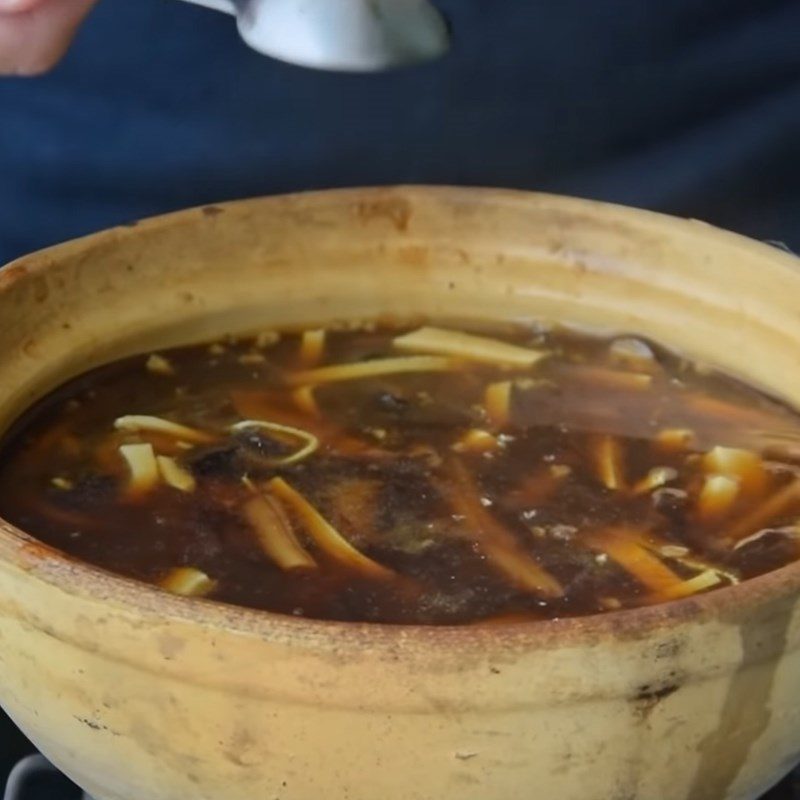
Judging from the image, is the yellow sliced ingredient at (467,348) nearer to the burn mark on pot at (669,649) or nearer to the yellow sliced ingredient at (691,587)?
the yellow sliced ingredient at (691,587)

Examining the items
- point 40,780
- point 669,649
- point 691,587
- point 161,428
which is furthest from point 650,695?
point 40,780

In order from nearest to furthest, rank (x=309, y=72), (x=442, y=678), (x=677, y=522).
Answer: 1. (x=442, y=678)
2. (x=677, y=522)
3. (x=309, y=72)

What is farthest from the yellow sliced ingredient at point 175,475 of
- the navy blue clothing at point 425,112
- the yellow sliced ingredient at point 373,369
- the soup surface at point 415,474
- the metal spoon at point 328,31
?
the navy blue clothing at point 425,112

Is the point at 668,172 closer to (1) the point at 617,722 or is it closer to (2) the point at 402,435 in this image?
(2) the point at 402,435

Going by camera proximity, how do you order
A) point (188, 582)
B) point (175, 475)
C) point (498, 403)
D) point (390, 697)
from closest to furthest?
1. point (390, 697)
2. point (188, 582)
3. point (175, 475)
4. point (498, 403)

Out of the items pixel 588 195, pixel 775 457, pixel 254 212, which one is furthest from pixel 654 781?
pixel 588 195

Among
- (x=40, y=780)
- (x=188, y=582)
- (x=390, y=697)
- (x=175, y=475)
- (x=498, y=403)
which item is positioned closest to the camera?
(x=390, y=697)

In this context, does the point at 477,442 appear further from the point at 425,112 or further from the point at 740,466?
the point at 425,112
